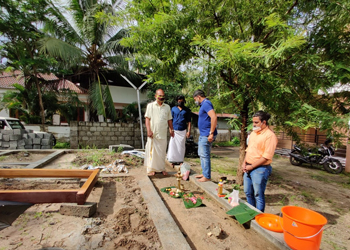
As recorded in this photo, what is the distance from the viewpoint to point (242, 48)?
2.39 meters

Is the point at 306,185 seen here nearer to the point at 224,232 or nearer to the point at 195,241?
the point at 224,232

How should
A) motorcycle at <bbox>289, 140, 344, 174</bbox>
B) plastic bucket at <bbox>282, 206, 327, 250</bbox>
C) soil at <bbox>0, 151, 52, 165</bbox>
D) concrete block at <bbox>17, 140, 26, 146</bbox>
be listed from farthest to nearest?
concrete block at <bbox>17, 140, 26, 146</bbox>
motorcycle at <bbox>289, 140, 344, 174</bbox>
soil at <bbox>0, 151, 52, 165</bbox>
plastic bucket at <bbox>282, 206, 327, 250</bbox>

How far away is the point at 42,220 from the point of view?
7.50 ft

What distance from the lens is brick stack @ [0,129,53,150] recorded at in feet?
27.2

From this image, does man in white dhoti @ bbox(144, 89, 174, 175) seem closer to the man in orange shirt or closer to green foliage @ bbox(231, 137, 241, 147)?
the man in orange shirt

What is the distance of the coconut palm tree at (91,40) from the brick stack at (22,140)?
306cm

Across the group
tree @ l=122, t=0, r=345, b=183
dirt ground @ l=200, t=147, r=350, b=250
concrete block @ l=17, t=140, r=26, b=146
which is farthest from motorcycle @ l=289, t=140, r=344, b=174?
concrete block @ l=17, t=140, r=26, b=146

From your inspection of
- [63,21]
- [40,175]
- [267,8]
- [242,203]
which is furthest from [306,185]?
[63,21]

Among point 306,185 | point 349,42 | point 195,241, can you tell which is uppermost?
point 349,42

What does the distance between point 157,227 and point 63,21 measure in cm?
1271

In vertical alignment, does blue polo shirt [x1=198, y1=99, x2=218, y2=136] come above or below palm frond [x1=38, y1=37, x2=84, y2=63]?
below

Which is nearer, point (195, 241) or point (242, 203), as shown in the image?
point (195, 241)

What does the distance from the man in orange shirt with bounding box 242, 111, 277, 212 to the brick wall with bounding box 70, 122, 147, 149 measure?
801 centimetres

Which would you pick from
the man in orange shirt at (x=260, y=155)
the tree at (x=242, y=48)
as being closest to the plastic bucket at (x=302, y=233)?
the man in orange shirt at (x=260, y=155)
